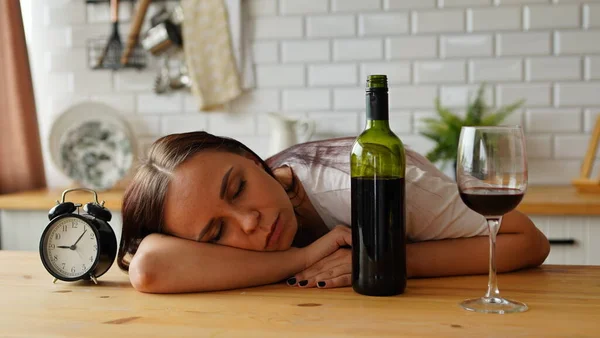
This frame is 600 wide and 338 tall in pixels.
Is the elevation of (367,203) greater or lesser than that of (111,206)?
greater

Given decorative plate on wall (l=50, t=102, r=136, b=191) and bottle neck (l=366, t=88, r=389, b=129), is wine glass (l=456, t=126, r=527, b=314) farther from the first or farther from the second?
decorative plate on wall (l=50, t=102, r=136, b=191)

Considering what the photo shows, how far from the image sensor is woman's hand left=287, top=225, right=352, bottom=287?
53.4 inches

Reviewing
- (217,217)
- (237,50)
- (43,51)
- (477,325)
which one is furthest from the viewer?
(43,51)

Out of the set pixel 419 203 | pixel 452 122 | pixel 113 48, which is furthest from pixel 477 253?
pixel 113 48

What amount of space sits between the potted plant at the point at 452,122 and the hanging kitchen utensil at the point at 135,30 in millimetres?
1247

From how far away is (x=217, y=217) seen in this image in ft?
4.58

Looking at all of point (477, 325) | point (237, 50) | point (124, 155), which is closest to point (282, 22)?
point (237, 50)

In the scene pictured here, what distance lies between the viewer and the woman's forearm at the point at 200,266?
1.34 metres

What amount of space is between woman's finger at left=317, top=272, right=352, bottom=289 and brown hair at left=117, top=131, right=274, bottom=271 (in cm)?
30

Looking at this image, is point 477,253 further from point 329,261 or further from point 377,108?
point 377,108

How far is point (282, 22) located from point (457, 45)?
0.72m

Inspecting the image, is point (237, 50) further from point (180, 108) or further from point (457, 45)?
A: point (457, 45)

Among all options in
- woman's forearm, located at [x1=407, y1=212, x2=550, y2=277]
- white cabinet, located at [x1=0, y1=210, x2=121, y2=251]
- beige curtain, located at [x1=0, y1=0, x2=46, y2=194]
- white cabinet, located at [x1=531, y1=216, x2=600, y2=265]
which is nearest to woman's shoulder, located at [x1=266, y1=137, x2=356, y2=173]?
woman's forearm, located at [x1=407, y1=212, x2=550, y2=277]

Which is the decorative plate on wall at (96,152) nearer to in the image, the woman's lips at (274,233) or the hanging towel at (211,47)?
the hanging towel at (211,47)
